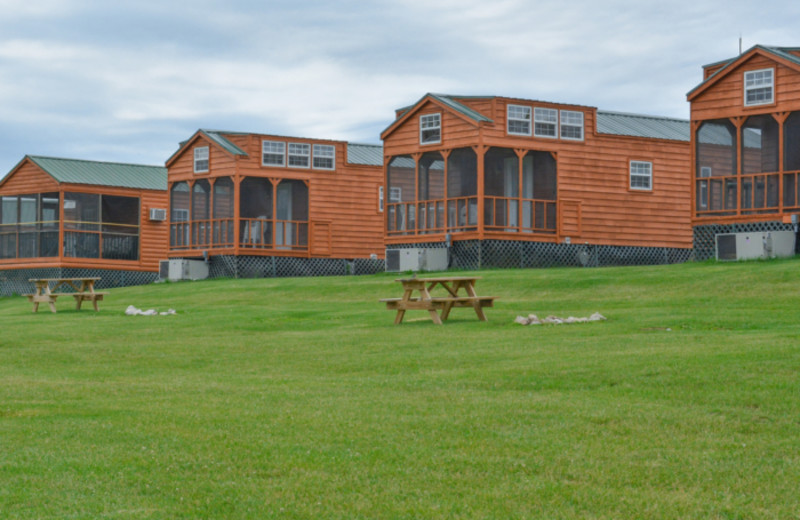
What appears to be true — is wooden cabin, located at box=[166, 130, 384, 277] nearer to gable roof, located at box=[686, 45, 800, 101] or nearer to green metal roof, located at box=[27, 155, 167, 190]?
green metal roof, located at box=[27, 155, 167, 190]

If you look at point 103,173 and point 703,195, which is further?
point 103,173

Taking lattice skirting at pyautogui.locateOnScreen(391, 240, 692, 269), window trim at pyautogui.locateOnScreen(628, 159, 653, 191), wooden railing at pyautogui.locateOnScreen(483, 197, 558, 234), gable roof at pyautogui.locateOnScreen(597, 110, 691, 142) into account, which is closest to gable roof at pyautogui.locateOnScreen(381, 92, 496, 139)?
wooden railing at pyautogui.locateOnScreen(483, 197, 558, 234)

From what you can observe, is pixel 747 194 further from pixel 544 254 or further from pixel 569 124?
pixel 569 124

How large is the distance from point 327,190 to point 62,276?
10.8 m

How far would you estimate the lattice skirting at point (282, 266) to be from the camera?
3723cm

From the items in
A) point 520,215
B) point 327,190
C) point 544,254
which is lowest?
point 544,254

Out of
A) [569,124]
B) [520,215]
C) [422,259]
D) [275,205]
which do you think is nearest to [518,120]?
[569,124]

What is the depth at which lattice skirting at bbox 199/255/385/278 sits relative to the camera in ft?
122

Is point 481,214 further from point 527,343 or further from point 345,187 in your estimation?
point 527,343

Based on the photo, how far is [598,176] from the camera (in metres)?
33.4

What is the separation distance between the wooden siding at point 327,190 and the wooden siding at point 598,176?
5.73 meters

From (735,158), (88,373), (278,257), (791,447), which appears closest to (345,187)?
(278,257)

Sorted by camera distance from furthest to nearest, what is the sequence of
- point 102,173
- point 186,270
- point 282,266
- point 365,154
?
point 102,173 → point 365,154 → point 282,266 → point 186,270

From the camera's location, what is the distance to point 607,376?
10.9 metres
